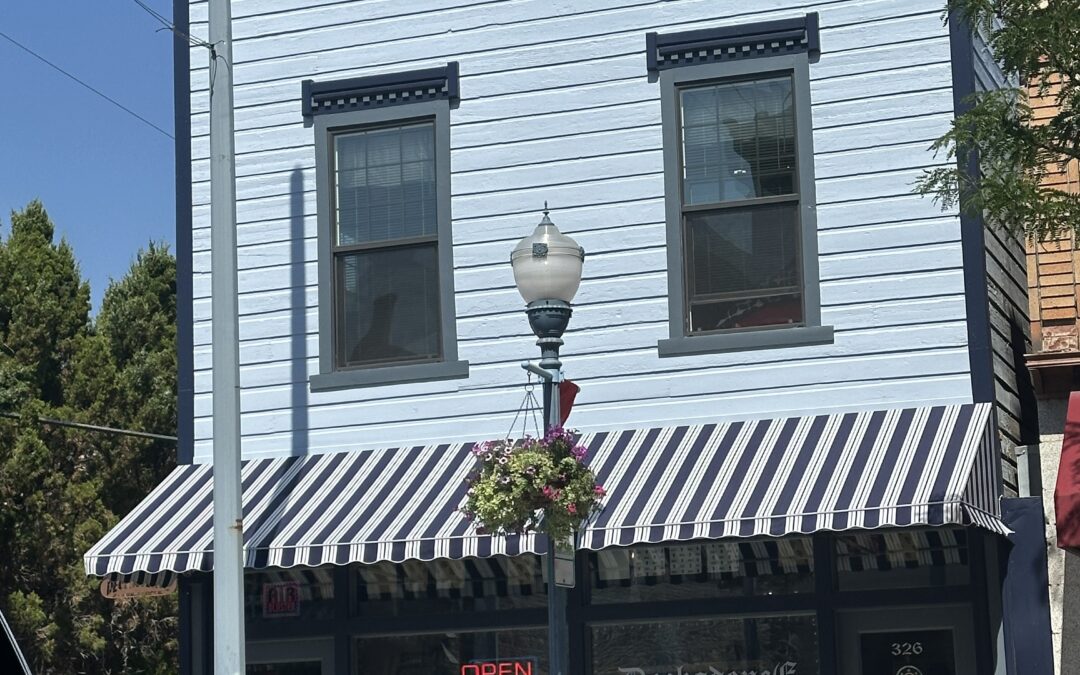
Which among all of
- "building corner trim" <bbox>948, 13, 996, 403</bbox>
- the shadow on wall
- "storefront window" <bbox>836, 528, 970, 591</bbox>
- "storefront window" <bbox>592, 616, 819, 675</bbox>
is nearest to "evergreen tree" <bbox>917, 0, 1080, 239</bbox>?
"building corner trim" <bbox>948, 13, 996, 403</bbox>

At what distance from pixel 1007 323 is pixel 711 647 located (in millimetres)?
3467

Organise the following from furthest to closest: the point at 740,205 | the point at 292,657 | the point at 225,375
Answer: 1. the point at 292,657
2. the point at 740,205
3. the point at 225,375

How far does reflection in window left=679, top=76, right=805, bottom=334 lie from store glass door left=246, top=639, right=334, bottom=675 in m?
3.98

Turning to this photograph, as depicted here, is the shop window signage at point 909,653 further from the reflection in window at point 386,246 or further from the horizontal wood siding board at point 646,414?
the reflection in window at point 386,246

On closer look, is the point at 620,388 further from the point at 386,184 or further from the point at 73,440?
the point at 73,440

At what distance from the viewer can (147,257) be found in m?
42.7

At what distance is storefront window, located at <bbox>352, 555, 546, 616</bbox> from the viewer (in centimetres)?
1396

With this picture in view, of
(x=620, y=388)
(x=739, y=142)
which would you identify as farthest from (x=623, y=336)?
(x=739, y=142)

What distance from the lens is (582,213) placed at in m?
14.1

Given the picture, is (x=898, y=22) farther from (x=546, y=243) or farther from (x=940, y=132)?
(x=546, y=243)

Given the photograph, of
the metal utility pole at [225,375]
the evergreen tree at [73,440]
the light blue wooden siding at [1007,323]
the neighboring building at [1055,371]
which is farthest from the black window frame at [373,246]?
the evergreen tree at [73,440]

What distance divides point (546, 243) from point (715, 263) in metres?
3.06

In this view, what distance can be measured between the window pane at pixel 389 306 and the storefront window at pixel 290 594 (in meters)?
1.78

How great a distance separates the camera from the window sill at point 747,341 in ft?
43.7
